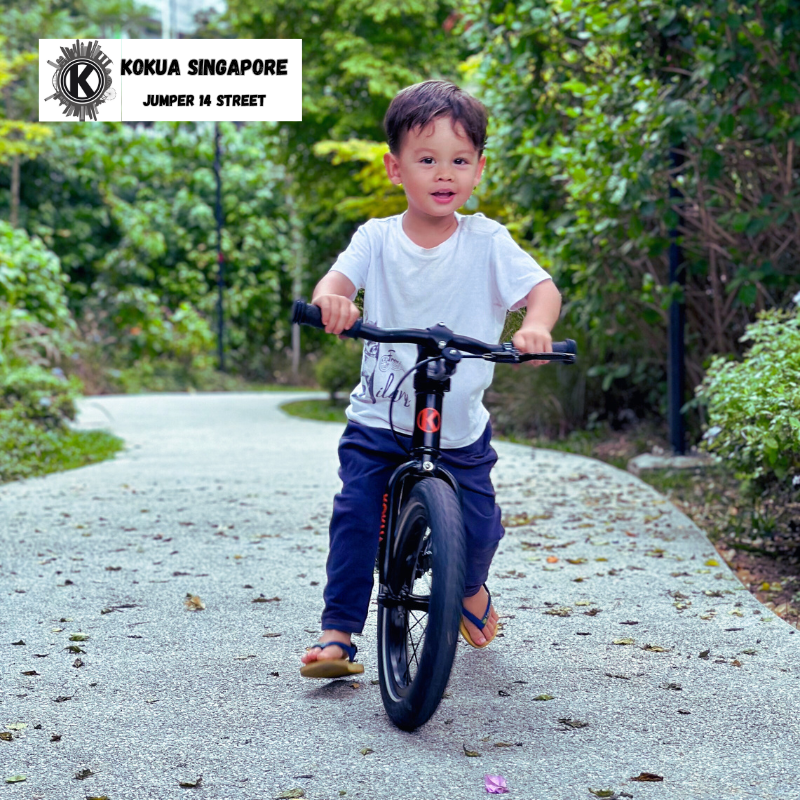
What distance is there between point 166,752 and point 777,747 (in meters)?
1.45

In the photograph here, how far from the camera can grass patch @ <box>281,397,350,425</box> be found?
13673 millimetres

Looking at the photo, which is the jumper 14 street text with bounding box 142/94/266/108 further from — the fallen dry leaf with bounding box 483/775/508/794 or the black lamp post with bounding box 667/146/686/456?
the fallen dry leaf with bounding box 483/775/508/794

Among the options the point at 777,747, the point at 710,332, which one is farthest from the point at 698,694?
the point at 710,332

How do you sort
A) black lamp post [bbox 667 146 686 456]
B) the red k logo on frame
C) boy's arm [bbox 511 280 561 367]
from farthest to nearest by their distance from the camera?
black lamp post [bbox 667 146 686 456] → the red k logo on frame → boy's arm [bbox 511 280 561 367]

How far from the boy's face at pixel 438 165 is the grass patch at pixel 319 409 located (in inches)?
392

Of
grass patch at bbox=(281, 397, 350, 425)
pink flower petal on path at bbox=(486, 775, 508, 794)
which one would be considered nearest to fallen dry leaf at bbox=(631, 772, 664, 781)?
pink flower petal on path at bbox=(486, 775, 508, 794)

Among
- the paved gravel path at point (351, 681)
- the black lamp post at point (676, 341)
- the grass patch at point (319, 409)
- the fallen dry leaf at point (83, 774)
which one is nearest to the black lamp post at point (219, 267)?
the grass patch at point (319, 409)

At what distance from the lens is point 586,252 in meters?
7.84

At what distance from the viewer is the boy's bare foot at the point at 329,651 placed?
301 cm

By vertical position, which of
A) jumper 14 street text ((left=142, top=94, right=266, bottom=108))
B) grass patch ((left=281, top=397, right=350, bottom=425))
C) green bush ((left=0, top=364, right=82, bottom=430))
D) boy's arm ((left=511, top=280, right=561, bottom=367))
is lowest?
grass patch ((left=281, top=397, right=350, bottom=425))

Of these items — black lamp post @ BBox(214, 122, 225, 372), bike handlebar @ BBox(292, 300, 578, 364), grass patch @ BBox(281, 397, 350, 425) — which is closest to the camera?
bike handlebar @ BBox(292, 300, 578, 364)

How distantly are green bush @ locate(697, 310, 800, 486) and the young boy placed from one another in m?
1.61

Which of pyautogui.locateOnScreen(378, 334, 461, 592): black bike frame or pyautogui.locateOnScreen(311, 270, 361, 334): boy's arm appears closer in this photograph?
pyautogui.locateOnScreen(311, 270, 361, 334): boy's arm

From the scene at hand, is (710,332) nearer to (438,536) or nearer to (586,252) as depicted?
(586,252)
